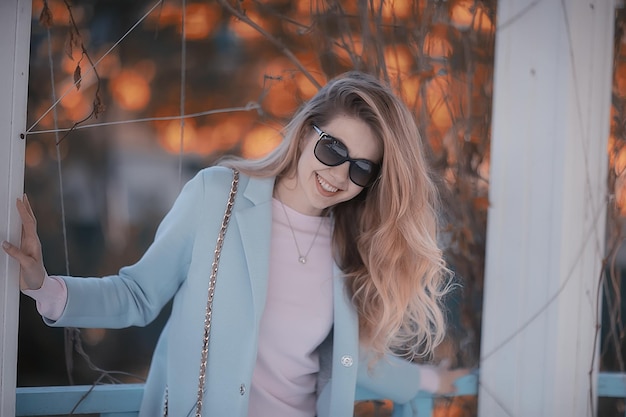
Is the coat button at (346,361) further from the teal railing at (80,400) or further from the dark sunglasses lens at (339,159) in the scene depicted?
the teal railing at (80,400)

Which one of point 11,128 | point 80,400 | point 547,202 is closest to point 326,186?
point 11,128

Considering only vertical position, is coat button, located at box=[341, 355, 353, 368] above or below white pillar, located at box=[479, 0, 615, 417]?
below

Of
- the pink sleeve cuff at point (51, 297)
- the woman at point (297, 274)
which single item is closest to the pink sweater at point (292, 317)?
the woman at point (297, 274)

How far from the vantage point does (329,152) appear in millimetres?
2055

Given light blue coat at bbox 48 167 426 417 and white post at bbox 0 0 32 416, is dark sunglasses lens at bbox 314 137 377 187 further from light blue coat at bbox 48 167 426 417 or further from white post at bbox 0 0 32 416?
white post at bbox 0 0 32 416

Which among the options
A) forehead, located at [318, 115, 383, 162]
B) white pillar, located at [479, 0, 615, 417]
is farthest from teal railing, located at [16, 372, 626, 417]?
white pillar, located at [479, 0, 615, 417]

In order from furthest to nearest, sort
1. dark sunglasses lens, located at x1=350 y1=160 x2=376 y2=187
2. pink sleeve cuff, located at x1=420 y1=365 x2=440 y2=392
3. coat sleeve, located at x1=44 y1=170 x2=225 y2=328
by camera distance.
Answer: pink sleeve cuff, located at x1=420 y1=365 x2=440 y2=392
dark sunglasses lens, located at x1=350 y1=160 x2=376 y2=187
coat sleeve, located at x1=44 y1=170 x2=225 y2=328

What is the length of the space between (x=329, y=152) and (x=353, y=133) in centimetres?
10

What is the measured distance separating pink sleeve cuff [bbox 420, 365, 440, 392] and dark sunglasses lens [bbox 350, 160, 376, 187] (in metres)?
1.00

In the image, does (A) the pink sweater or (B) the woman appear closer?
(B) the woman

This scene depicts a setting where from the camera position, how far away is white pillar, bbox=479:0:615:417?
2.59 metres

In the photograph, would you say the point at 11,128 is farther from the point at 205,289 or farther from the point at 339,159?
the point at 339,159

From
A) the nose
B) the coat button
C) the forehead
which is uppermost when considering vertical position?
the forehead

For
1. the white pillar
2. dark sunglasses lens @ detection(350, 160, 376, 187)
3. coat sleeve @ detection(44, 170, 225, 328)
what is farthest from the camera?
the white pillar
